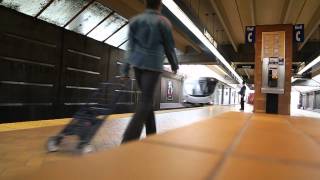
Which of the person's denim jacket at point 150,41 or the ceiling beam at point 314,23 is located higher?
the ceiling beam at point 314,23

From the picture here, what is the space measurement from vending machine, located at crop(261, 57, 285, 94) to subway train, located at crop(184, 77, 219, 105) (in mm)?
12659

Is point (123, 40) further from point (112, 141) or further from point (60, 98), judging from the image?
point (112, 141)

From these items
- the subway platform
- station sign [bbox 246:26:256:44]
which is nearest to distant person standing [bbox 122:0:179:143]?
the subway platform

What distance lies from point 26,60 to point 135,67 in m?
5.81

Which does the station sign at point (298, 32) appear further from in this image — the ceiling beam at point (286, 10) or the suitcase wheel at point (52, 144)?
the suitcase wheel at point (52, 144)

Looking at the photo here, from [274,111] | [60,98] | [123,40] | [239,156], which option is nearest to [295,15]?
[274,111]

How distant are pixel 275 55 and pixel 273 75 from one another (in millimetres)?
659

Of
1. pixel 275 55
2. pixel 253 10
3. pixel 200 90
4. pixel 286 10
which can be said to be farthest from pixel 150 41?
pixel 200 90

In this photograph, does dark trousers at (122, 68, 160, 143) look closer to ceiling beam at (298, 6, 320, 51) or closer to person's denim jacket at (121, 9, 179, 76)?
person's denim jacket at (121, 9, 179, 76)

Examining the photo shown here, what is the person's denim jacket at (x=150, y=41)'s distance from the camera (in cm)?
258

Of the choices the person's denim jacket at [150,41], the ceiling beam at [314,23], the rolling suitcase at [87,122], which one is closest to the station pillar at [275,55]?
the ceiling beam at [314,23]

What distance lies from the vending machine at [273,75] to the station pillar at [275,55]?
15 centimetres

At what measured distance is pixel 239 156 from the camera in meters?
1.54

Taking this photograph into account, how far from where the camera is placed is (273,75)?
8.79 meters
